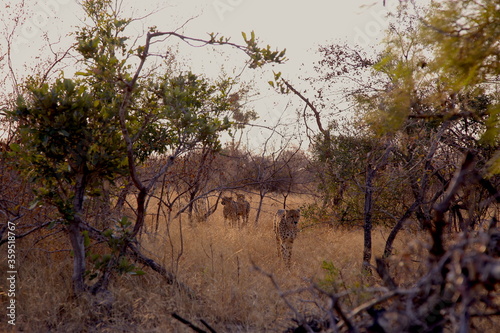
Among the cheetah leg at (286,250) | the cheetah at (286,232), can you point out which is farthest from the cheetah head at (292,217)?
the cheetah leg at (286,250)

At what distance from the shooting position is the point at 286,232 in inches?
273

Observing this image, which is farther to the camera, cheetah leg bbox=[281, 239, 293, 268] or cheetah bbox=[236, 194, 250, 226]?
cheetah bbox=[236, 194, 250, 226]

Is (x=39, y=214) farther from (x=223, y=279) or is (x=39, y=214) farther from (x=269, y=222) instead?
(x=269, y=222)

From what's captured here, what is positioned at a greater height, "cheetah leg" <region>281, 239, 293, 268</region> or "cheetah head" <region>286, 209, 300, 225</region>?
"cheetah head" <region>286, 209, 300, 225</region>

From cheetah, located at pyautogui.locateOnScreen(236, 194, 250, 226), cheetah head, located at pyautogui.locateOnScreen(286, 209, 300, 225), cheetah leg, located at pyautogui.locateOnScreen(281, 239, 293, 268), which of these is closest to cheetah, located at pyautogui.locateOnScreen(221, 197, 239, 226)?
cheetah, located at pyautogui.locateOnScreen(236, 194, 250, 226)

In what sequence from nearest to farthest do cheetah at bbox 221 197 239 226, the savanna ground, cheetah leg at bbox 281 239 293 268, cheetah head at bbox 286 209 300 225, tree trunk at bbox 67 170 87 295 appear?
1. the savanna ground
2. tree trunk at bbox 67 170 87 295
3. cheetah leg at bbox 281 239 293 268
4. cheetah head at bbox 286 209 300 225
5. cheetah at bbox 221 197 239 226

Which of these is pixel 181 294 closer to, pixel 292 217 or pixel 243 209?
pixel 292 217

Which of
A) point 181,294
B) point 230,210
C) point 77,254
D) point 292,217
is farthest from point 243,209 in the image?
point 77,254

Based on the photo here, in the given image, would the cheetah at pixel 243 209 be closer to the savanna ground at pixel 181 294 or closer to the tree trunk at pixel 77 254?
the savanna ground at pixel 181 294

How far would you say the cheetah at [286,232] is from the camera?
6852 millimetres

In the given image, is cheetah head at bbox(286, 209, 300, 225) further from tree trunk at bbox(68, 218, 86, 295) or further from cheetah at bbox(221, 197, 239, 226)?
tree trunk at bbox(68, 218, 86, 295)

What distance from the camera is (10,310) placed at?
4.15 meters

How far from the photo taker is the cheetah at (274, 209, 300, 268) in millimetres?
6852

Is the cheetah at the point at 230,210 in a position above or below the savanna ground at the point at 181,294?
above
